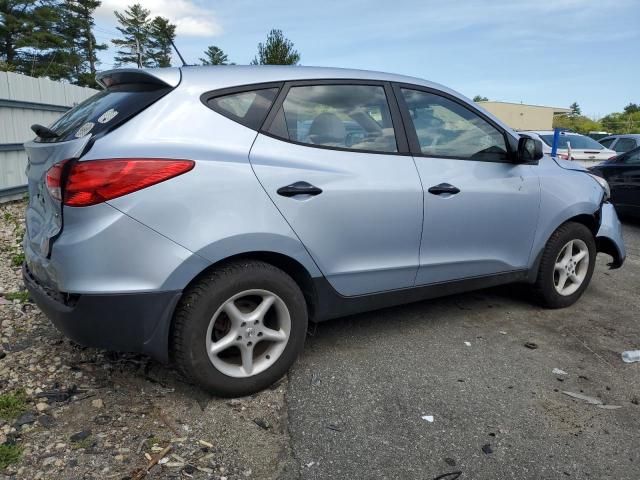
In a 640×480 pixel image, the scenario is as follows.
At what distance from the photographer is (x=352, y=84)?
321 centimetres

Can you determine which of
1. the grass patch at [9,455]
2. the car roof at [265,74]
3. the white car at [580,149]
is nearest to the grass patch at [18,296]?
the grass patch at [9,455]

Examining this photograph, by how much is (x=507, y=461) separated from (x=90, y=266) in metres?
2.04

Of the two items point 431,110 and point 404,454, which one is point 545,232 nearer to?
point 431,110

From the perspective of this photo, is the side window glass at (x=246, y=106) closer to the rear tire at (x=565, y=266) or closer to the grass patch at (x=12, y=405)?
the grass patch at (x=12, y=405)

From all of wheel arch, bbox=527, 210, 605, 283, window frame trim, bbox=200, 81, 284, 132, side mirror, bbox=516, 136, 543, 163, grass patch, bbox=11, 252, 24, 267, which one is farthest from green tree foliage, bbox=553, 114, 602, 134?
window frame trim, bbox=200, 81, 284, 132

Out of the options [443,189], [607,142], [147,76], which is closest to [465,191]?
[443,189]

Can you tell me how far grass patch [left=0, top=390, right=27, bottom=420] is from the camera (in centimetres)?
255

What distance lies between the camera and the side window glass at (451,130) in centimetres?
338

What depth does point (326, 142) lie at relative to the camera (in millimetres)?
2953

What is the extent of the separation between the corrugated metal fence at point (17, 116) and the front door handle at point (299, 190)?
19.7ft

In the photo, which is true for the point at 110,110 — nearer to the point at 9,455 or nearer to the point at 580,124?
the point at 9,455

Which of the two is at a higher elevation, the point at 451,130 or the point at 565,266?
the point at 451,130

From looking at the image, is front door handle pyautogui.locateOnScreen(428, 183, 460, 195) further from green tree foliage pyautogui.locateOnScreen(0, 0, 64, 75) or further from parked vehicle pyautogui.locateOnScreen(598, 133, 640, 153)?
green tree foliage pyautogui.locateOnScreen(0, 0, 64, 75)

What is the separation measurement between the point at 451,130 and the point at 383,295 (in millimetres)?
1204
